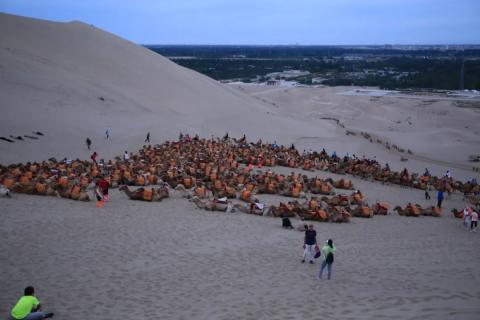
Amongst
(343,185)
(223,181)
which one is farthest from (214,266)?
(343,185)

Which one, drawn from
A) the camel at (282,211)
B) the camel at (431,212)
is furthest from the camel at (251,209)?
the camel at (431,212)

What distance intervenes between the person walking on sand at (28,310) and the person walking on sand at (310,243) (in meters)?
4.92

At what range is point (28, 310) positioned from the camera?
6879 millimetres

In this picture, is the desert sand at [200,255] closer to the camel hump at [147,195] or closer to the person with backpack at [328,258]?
the person with backpack at [328,258]

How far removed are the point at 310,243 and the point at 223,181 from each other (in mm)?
7649

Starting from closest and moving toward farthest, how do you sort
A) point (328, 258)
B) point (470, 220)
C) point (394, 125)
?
point (328, 258) → point (470, 220) → point (394, 125)

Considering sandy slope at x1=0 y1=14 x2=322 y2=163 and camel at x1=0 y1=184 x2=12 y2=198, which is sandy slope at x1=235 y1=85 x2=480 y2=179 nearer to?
sandy slope at x1=0 y1=14 x2=322 y2=163

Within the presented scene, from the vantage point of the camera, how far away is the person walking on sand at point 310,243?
10.1 meters

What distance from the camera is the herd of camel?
48.2ft

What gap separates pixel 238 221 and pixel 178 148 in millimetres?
11427

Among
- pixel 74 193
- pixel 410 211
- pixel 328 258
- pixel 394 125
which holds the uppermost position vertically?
pixel 394 125

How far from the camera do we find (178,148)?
80.3ft

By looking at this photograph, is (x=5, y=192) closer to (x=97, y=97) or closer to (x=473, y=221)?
(x=473, y=221)

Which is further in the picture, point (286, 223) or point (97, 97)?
point (97, 97)
